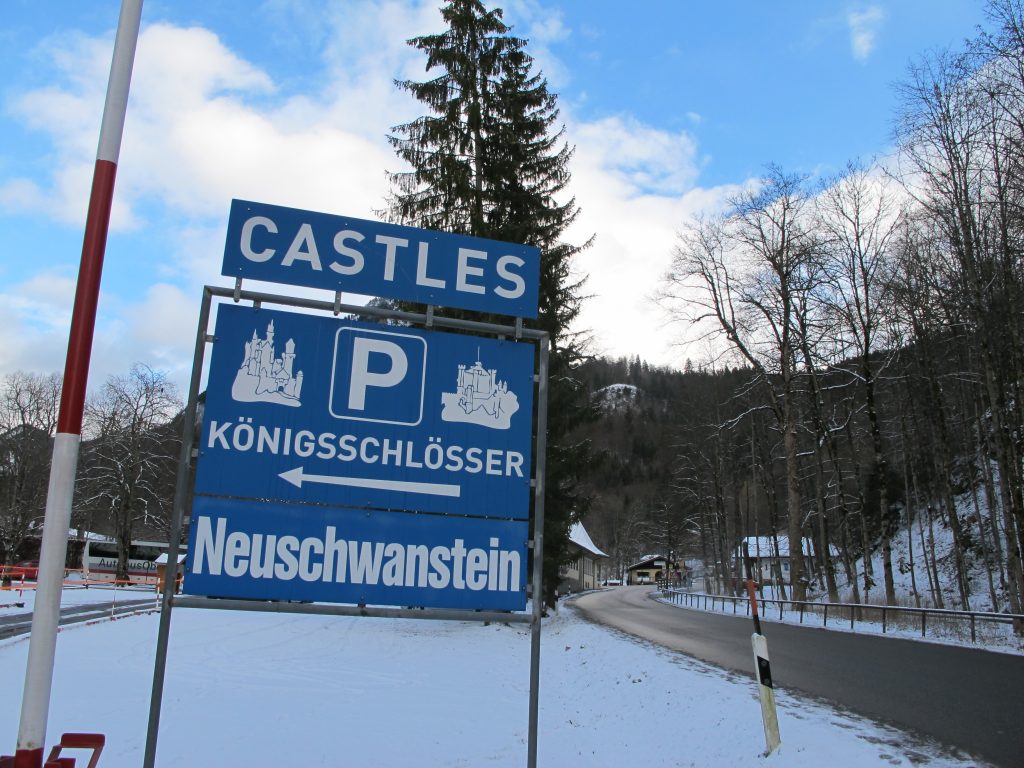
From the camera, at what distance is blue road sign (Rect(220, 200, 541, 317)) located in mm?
5395

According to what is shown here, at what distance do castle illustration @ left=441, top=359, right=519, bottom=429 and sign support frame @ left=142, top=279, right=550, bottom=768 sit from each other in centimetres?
28

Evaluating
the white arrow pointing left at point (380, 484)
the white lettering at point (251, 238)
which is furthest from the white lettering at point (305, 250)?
the white arrow pointing left at point (380, 484)

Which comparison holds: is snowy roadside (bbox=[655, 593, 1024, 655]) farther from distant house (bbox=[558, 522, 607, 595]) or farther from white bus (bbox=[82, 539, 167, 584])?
white bus (bbox=[82, 539, 167, 584])

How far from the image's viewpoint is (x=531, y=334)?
5703mm

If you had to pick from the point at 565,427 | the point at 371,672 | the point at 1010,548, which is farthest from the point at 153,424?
the point at 1010,548

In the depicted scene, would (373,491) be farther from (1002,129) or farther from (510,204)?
(1002,129)

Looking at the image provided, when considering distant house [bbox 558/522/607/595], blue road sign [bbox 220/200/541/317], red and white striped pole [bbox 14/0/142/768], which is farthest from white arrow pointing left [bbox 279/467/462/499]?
distant house [bbox 558/522/607/595]

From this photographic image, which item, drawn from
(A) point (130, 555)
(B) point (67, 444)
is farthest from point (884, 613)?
(A) point (130, 555)

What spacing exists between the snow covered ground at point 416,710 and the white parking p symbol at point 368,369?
2.68 meters

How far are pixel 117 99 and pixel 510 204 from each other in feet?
61.1

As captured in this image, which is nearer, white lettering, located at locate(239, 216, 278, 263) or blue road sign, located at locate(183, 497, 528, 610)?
blue road sign, located at locate(183, 497, 528, 610)

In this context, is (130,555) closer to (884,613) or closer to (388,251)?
(884,613)

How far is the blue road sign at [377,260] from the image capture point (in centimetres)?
539

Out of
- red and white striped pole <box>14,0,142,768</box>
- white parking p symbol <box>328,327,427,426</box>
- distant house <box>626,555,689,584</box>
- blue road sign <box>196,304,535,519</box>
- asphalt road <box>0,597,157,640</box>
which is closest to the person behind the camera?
red and white striped pole <box>14,0,142,768</box>
